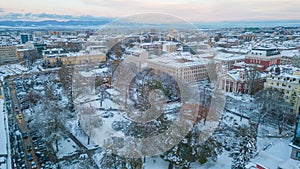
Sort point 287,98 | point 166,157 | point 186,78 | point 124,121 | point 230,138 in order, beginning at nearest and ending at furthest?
1. point 166,157
2. point 230,138
3. point 124,121
4. point 287,98
5. point 186,78

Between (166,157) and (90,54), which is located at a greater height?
(90,54)

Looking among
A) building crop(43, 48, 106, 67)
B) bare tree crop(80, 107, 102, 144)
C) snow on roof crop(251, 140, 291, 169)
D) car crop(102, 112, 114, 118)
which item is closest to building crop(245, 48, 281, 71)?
snow on roof crop(251, 140, 291, 169)

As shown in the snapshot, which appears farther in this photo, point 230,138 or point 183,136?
point 230,138

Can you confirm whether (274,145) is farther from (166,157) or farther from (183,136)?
(166,157)

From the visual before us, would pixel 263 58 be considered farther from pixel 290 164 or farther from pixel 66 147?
pixel 66 147

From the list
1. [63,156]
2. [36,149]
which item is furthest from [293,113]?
[36,149]

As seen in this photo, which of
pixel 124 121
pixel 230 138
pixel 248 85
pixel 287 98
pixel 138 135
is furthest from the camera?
pixel 248 85
